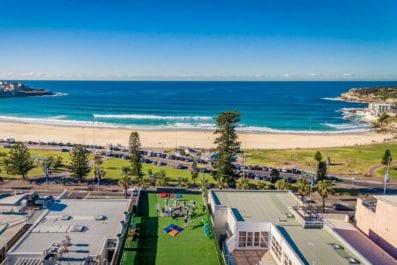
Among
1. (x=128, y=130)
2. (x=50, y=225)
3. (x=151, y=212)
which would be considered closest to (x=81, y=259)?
(x=50, y=225)

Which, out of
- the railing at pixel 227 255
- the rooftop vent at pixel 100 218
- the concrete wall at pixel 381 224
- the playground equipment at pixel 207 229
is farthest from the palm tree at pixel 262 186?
the rooftop vent at pixel 100 218

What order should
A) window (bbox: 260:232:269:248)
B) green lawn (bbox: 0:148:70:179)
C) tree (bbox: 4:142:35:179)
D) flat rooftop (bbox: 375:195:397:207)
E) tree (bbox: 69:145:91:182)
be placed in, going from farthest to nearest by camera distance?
green lawn (bbox: 0:148:70:179) < tree (bbox: 4:142:35:179) < tree (bbox: 69:145:91:182) < flat rooftop (bbox: 375:195:397:207) < window (bbox: 260:232:269:248)

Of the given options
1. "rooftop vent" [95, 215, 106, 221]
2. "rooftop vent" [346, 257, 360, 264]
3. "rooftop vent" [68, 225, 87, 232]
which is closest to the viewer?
"rooftop vent" [346, 257, 360, 264]

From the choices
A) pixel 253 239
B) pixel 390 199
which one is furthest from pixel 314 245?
pixel 390 199

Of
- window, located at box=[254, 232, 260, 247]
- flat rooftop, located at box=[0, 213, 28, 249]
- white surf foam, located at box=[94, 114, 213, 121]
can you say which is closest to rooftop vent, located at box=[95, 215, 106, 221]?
flat rooftop, located at box=[0, 213, 28, 249]

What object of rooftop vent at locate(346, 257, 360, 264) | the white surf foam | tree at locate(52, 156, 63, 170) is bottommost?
rooftop vent at locate(346, 257, 360, 264)

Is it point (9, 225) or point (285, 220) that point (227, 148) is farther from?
point (9, 225)

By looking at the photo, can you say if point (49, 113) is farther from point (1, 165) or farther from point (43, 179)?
point (43, 179)

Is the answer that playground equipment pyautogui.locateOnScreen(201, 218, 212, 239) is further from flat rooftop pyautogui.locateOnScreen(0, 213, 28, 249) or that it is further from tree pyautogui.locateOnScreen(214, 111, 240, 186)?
tree pyautogui.locateOnScreen(214, 111, 240, 186)
